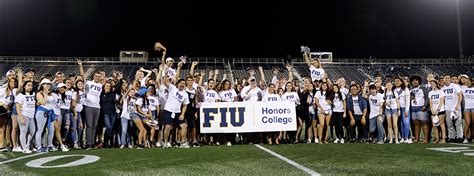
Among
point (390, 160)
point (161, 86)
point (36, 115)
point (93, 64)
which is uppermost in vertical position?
point (93, 64)

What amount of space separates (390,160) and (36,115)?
266 inches

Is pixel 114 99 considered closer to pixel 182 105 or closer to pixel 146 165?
pixel 182 105

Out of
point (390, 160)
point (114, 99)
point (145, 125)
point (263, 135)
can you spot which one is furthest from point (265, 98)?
point (390, 160)

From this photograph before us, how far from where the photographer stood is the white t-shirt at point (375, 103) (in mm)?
9594

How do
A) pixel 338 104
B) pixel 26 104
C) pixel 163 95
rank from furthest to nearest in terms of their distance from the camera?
pixel 338 104 < pixel 163 95 < pixel 26 104

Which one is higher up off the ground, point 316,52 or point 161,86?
point 316,52

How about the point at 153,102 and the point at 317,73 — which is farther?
the point at 317,73

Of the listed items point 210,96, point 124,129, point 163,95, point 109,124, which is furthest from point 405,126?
point 109,124

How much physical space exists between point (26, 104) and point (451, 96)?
974 cm

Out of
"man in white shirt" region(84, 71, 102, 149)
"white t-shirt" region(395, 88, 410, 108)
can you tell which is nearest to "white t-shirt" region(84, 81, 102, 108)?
"man in white shirt" region(84, 71, 102, 149)

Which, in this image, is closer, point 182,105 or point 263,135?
point 182,105

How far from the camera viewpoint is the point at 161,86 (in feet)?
30.2

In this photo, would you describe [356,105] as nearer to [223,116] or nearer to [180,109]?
[223,116]

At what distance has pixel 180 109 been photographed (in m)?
8.95
